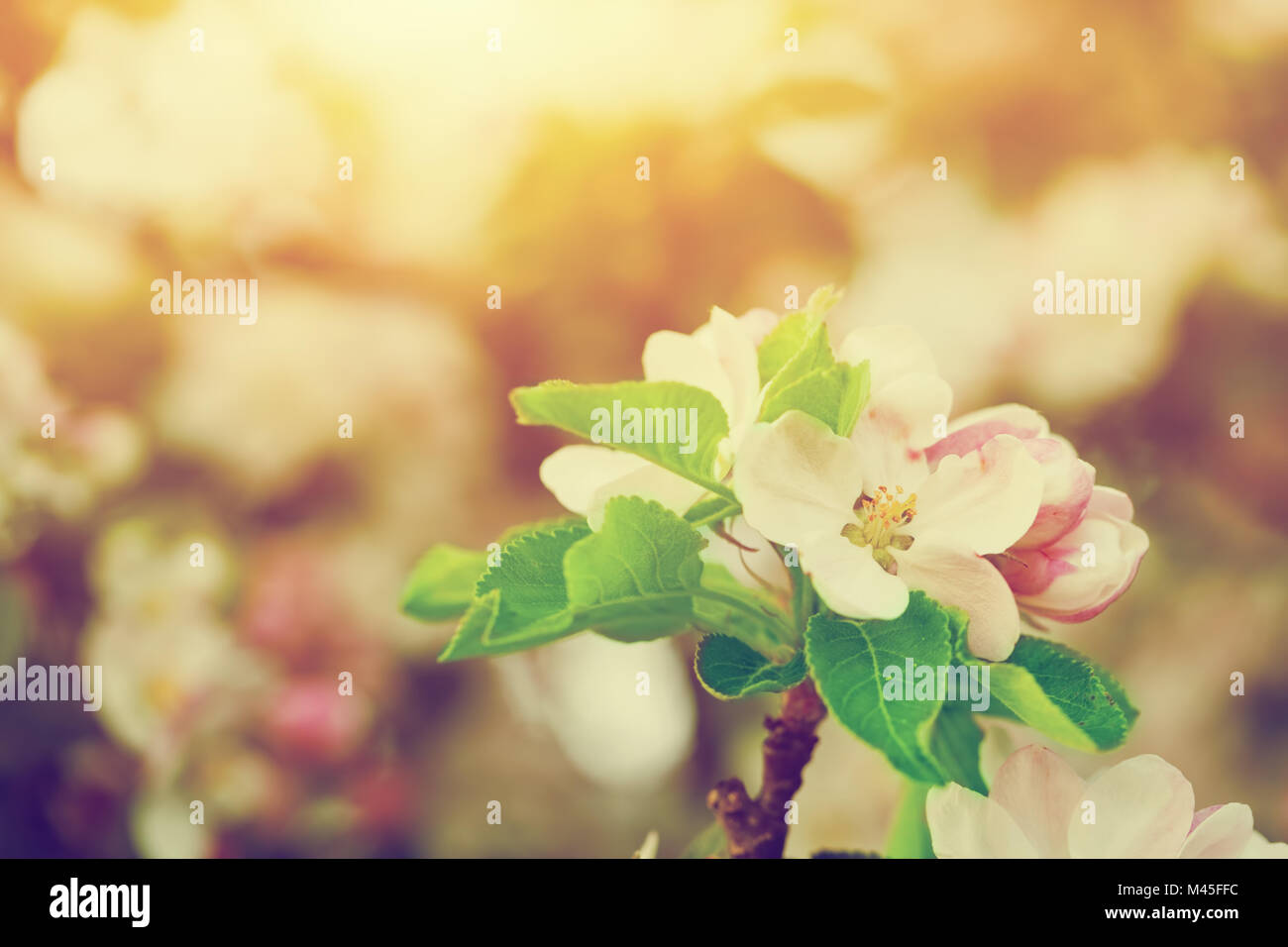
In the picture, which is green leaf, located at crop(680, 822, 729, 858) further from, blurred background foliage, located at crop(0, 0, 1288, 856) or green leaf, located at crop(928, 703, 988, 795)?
blurred background foliage, located at crop(0, 0, 1288, 856)

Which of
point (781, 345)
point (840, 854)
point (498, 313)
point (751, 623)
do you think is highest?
point (498, 313)

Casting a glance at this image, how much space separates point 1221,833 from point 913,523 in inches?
5.8

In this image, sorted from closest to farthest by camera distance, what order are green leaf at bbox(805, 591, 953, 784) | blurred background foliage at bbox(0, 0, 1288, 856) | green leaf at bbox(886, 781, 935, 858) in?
green leaf at bbox(805, 591, 953, 784) < green leaf at bbox(886, 781, 935, 858) < blurred background foliage at bbox(0, 0, 1288, 856)

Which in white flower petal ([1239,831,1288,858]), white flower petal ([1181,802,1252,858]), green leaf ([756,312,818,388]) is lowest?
white flower petal ([1239,831,1288,858])

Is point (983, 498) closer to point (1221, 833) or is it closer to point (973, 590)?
point (973, 590)

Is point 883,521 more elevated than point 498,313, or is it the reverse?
point 498,313

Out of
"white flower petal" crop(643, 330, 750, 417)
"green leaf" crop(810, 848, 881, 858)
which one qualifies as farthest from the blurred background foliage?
"white flower petal" crop(643, 330, 750, 417)

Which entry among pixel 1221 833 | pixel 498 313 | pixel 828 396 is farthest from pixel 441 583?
pixel 498 313

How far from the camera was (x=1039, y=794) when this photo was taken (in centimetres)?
31

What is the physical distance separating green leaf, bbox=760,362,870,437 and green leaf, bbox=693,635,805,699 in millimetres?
77

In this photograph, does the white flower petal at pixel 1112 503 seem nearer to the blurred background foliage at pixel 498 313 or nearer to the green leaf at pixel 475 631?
the green leaf at pixel 475 631

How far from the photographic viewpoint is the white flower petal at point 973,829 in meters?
0.30

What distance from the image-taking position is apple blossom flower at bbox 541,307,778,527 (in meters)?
0.32
